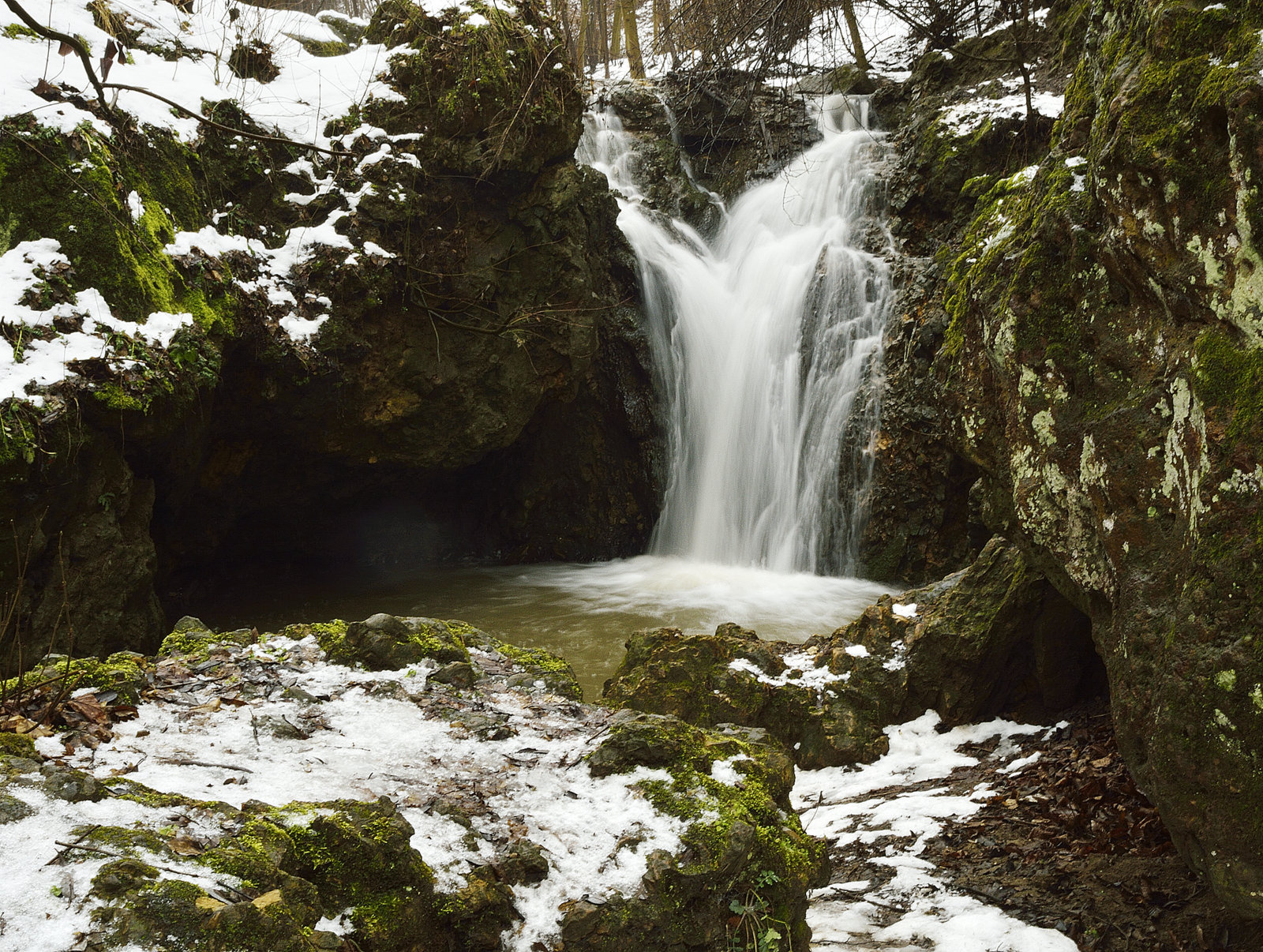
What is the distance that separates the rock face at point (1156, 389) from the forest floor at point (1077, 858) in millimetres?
347

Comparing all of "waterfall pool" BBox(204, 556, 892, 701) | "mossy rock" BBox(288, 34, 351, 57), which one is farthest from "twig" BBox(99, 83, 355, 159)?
"mossy rock" BBox(288, 34, 351, 57)

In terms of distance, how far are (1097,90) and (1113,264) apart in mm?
939

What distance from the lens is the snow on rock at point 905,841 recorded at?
2.66 metres

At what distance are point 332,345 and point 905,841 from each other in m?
7.01

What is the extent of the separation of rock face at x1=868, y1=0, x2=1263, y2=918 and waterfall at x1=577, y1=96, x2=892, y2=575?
6.65 m

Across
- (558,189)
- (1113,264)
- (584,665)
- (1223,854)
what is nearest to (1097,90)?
(1113,264)

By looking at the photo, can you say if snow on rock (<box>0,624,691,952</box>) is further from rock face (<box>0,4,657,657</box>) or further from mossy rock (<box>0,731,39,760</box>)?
rock face (<box>0,4,657,657</box>)

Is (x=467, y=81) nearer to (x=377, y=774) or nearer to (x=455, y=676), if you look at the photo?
(x=455, y=676)

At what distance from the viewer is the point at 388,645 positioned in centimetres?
371

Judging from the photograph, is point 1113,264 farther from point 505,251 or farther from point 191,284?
point 505,251

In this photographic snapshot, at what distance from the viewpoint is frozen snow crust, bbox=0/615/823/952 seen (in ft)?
5.19

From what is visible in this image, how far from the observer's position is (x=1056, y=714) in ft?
14.8

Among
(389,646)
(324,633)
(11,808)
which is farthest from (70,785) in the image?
(324,633)

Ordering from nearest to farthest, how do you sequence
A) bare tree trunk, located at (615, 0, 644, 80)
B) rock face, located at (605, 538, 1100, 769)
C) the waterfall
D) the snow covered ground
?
1. the snow covered ground
2. rock face, located at (605, 538, 1100, 769)
3. the waterfall
4. bare tree trunk, located at (615, 0, 644, 80)
